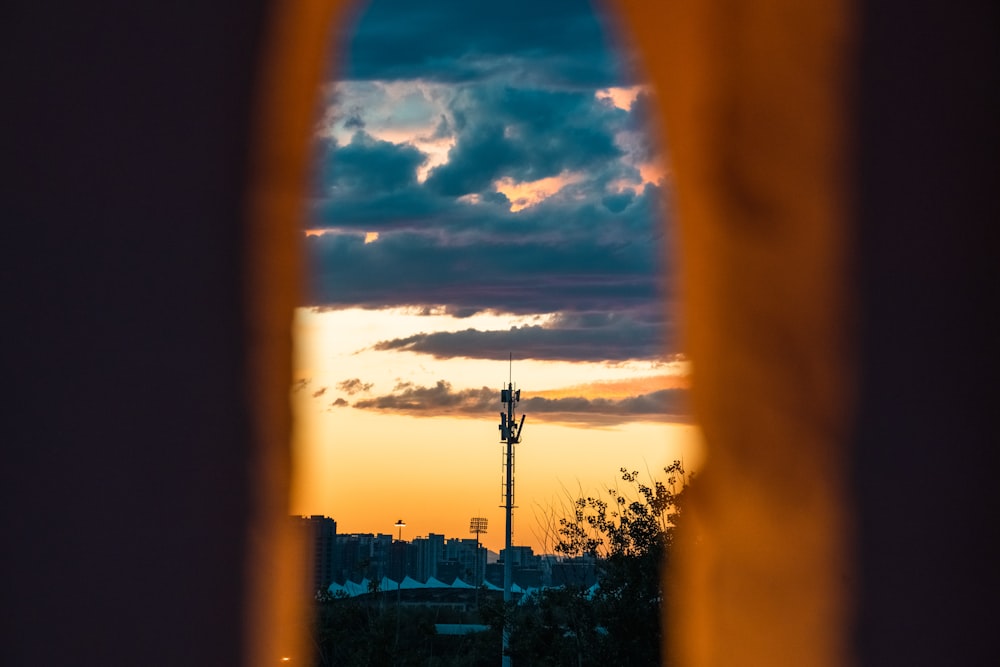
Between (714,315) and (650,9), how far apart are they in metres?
0.69

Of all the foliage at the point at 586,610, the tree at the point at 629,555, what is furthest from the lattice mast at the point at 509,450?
the tree at the point at 629,555

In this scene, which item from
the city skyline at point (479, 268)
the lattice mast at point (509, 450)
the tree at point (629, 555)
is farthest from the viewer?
the lattice mast at point (509, 450)

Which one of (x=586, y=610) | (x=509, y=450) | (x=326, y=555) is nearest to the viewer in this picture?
(x=586, y=610)

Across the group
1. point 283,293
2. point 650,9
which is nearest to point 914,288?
point 650,9

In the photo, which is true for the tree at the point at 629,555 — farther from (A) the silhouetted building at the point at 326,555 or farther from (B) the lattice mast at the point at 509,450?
(B) the lattice mast at the point at 509,450

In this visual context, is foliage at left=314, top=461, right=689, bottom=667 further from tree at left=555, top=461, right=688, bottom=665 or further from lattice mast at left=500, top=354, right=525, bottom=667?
lattice mast at left=500, top=354, right=525, bottom=667

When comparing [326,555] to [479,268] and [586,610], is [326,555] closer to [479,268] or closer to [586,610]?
[586,610]

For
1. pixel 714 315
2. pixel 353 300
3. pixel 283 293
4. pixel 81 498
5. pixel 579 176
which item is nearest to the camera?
pixel 81 498

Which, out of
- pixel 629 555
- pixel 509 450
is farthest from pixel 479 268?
pixel 509 450

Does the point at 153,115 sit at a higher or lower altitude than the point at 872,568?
higher

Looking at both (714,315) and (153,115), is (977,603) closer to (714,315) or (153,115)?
(714,315)

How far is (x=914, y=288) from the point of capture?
6.59ft

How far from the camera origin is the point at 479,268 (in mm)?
5453

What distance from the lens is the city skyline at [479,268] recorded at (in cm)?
414
